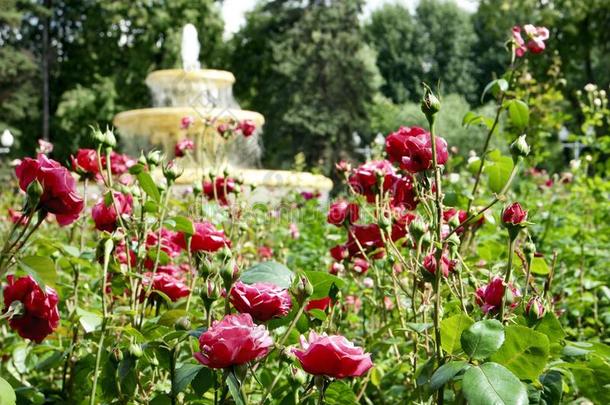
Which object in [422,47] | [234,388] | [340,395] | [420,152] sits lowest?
[340,395]

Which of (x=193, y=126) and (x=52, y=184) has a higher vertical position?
(x=52, y=184)

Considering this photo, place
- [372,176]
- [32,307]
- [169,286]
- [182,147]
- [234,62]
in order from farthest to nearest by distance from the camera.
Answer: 1. [234,62]
2. [182,147]
3. [372,176]
4. [169,286]
5. [32,307]

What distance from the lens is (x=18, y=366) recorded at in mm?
1770

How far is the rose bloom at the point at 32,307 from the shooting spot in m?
1.23

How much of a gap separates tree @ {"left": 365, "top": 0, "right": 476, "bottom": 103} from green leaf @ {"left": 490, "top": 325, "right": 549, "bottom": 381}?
110ft

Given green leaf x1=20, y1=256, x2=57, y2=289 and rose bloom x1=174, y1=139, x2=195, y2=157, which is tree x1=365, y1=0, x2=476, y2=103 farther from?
green leaf x1=20, y1=256, x2=57, y2=289

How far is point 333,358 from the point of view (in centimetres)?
93

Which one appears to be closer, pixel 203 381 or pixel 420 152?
pixel 203 381

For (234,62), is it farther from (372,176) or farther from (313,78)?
(372,176)

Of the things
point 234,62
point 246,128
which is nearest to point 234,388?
point 246,128

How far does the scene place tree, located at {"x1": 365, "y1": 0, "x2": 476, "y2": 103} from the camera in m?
35.0

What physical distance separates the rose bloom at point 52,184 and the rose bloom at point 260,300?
239 millimetres

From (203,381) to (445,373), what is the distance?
0.33m

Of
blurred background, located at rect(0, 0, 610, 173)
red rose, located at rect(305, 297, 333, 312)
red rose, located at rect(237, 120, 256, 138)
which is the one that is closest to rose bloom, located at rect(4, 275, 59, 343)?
red rose, located at rect(305, 297, 333, 312)
